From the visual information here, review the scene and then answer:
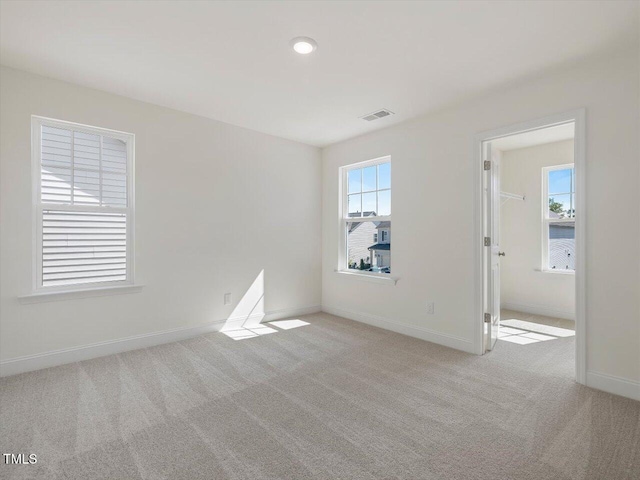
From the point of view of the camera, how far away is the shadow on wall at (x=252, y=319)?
402 cm

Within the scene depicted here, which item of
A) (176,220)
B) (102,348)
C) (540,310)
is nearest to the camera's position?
(102,348)

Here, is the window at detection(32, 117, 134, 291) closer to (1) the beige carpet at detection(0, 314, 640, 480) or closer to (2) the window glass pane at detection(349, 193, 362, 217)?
(1) the beige carpet at detection(0, 314, 640, 480)

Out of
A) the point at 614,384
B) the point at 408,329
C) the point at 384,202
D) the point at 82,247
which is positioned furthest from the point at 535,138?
the point at 82,247

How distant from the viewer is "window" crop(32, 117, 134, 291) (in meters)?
2.93

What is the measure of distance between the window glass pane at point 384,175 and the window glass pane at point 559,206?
2.63 m

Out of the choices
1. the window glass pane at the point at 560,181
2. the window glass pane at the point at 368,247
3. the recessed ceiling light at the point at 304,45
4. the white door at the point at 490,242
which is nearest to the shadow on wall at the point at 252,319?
the window glass pane at the point at 368,247

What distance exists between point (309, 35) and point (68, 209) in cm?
263

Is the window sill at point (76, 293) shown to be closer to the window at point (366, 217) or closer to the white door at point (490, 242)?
the window at point (366, 217)

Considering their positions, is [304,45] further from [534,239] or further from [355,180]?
[534,239]

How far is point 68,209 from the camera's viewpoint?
3.04 meters

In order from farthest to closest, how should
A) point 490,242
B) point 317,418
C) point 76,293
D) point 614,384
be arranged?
point 490,242 → point 76,293 → point 614,384 → point 317,418

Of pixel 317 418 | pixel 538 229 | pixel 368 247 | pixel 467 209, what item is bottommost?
pixel 317 418

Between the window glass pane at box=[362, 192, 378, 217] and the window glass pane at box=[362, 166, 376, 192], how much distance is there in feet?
0.27

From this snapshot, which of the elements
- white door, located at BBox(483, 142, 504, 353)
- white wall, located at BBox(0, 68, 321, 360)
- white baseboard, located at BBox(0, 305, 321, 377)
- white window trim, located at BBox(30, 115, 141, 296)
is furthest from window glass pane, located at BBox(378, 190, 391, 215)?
white window trim, located at BBox(30, 115, 141, 296)
